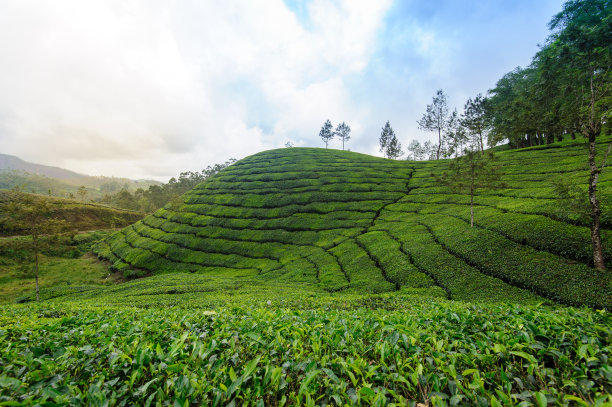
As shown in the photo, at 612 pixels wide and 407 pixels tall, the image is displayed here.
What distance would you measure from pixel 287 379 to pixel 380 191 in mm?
42139

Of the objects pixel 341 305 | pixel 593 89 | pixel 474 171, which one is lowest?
pixel 341 305

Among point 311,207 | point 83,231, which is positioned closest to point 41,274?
point 83,231

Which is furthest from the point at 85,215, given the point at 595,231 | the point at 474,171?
the point at 595,231

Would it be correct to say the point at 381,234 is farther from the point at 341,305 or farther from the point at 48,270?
the point at 48,270

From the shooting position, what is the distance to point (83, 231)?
52.8 m

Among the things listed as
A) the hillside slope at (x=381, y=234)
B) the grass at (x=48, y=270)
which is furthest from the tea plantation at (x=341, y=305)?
the grass at (x=48, y=270)

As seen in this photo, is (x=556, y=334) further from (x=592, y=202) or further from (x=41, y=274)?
(x=41, y=274)

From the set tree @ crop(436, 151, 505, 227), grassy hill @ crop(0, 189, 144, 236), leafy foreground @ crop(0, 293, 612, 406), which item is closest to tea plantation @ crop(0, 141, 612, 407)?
leafy foreground @ crop(0, 293, 612, 406)

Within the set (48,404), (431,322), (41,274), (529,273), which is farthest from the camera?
(41,274)

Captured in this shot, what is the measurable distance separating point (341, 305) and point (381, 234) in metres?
18.6

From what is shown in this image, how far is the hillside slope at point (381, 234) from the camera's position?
14.8 m

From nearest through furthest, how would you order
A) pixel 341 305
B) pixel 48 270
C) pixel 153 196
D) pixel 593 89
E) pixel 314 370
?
pixel 314 370 < pixel 341 305 < pixel 593 89 < pixel 48 270 < pixel 153 196

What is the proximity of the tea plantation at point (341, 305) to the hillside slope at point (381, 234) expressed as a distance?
17cm

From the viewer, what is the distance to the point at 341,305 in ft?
33.0
